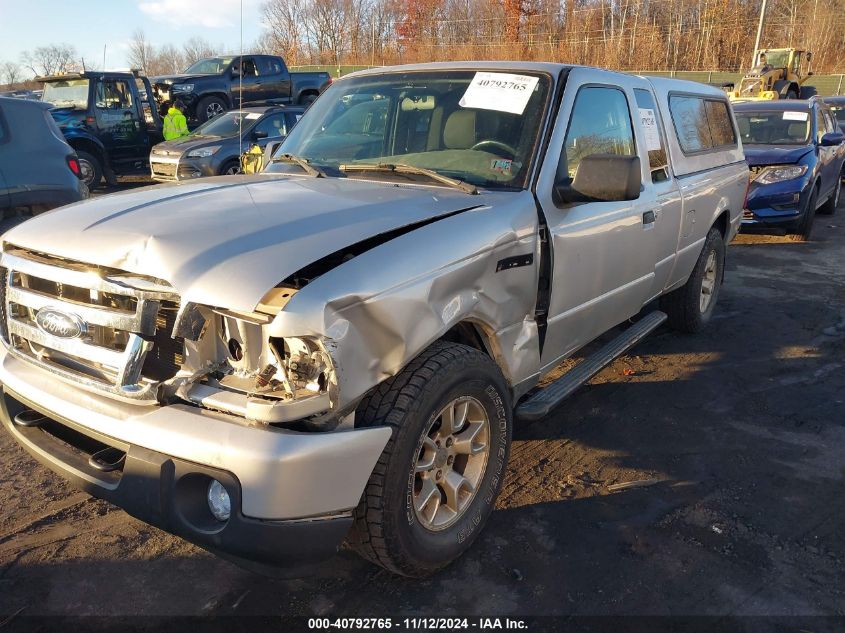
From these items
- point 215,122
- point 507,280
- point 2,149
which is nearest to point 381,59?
point 215,122

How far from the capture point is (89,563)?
9.08ft

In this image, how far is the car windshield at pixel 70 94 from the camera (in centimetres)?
1383

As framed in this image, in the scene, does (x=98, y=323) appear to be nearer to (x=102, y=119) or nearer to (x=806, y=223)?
(x=806, y=223)

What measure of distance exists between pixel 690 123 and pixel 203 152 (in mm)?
9373

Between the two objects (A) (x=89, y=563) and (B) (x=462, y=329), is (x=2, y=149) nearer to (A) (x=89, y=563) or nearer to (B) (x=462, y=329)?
(A) (x=89, y=563)

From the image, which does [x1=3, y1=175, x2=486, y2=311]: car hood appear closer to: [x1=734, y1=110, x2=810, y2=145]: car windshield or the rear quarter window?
the rear quarter window

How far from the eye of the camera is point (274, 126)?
508 inches

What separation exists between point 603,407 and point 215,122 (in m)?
11.3

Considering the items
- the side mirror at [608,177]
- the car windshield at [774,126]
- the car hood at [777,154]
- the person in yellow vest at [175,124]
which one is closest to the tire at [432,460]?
the side mirror at [608,177]

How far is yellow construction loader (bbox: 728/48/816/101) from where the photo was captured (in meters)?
20.5

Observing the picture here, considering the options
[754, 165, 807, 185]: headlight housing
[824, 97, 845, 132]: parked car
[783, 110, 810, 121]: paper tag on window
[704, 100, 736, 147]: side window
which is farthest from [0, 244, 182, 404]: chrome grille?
[824, 97, 845, 132]: parked car

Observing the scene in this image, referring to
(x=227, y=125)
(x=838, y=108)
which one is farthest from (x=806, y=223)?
(x=838, y=108)

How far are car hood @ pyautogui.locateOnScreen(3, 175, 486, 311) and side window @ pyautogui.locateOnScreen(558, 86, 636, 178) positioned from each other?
74 cm

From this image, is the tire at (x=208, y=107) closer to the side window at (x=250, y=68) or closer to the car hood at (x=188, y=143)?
the side window at (x=250, y=68)
